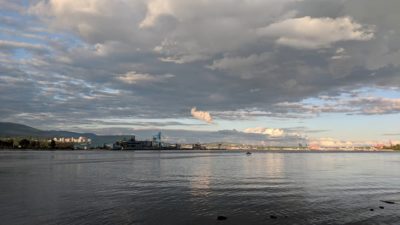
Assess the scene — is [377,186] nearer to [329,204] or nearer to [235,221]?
[329,204]

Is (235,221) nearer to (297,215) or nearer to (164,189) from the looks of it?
(297,215)

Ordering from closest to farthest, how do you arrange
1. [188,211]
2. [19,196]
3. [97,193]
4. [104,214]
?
1. [104,214]
2. [188,211]
3. [19,196]
4. [97,193]

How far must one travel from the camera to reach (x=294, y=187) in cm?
6856

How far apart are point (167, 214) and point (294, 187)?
33.0 metres

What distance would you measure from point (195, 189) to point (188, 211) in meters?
21.1

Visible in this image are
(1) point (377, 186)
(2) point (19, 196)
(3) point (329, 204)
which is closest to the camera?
(3) point (329, 204)

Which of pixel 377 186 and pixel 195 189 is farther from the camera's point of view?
pixel 377 186

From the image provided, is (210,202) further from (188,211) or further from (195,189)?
(195,189)

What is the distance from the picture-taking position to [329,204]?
161ft

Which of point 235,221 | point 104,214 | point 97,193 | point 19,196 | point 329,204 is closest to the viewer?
point 235,221

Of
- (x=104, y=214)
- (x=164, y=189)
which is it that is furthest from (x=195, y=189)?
(x=104, y=214)

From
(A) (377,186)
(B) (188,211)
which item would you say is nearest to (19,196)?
(B) (188,211)

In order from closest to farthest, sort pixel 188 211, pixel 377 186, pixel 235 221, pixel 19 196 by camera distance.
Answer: pixel 235 221 < pixel 188 211 < pixel 19 196 < pixel 377 186

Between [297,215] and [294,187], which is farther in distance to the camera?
[294,187]
